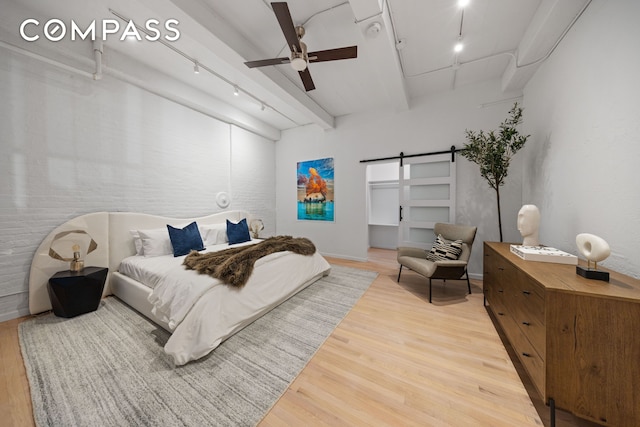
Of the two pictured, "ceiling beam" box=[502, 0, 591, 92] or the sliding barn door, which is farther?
the sliding barn door

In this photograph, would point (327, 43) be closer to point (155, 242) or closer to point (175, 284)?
point (175, 284)

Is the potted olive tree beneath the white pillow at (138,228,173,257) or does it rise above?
above

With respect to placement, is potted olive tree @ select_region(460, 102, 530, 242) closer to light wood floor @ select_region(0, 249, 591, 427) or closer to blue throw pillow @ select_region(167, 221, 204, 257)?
light wood floor @ select_region(0, 249, 591, 427)

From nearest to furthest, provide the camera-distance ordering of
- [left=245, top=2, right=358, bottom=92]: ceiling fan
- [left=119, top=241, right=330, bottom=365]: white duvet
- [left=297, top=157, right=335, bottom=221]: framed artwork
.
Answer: [left=119, top=241, right=330, bottom=365]: white duvet
[left=245, top=2, right=358, bottom=92]: ceiling fan
[left=297, top=157, right=335, bottom=221]: framed artwork

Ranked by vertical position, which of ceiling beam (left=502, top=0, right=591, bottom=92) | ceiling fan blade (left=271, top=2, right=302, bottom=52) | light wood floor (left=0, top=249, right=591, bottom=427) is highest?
ceiling beam (left=502, top=0, right=591, bottom=92)

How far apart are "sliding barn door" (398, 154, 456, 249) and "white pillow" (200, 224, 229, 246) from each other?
11.0 ft

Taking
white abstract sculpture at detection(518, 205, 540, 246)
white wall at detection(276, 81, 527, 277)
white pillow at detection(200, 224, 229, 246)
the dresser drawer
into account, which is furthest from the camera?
white pillow at detection(200, 224, 229, 246)

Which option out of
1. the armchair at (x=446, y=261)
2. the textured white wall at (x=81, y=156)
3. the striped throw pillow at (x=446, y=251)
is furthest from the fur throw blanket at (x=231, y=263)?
the striped throw pillow at (x=446, y=251)

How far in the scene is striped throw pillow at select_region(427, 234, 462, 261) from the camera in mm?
2838

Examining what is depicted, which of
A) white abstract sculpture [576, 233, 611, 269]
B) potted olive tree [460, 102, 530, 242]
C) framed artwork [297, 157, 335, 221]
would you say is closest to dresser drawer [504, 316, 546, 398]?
white abstract sculpture [576, 233, 611, 269]

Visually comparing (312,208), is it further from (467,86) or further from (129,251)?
(467,86)

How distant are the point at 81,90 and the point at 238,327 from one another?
3463 mm

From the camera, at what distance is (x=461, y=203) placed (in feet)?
11.4

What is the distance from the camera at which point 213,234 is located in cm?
359
